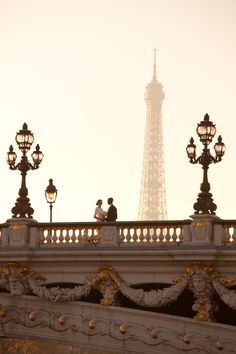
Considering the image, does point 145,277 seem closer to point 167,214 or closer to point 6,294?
point 6,294

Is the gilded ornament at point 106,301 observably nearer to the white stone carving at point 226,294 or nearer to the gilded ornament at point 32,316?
the gilded ornament at point 32,316

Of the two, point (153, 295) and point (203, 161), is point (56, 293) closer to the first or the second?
point (153, 295)

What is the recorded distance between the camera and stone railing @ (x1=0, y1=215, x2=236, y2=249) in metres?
67.2

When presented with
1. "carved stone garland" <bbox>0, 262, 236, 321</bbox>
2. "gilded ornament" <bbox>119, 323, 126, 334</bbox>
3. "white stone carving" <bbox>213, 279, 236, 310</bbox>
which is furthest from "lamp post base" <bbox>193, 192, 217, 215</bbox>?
"gilded ornament" <bbox>119, 323, 126, 334</bbox>

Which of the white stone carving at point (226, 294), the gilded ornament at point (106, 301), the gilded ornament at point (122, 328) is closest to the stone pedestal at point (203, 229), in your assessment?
the white stone carving at point (226, 294)

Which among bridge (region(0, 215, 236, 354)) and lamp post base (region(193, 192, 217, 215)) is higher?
lamp post base (region(193, 192, 217, 215))

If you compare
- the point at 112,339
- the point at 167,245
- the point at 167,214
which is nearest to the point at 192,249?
the point at 167,245

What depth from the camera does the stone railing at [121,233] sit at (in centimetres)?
6719

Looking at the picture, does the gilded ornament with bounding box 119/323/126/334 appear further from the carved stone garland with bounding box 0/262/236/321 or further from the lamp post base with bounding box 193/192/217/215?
the lamp post base with bounding box 193/192/217/215

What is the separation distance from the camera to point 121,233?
6925 cm

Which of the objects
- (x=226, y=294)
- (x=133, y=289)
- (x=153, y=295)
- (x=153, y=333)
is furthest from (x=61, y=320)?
(x=226, y=294)

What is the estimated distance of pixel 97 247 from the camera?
2721 inches

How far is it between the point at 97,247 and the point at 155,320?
342 cm

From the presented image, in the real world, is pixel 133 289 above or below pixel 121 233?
below
